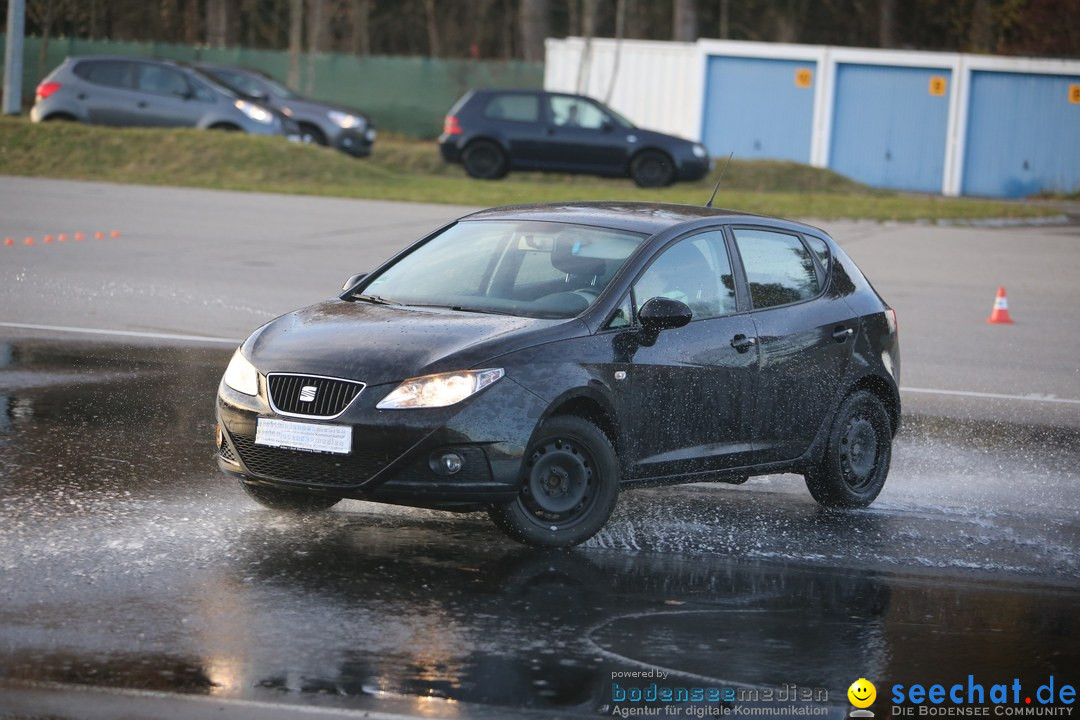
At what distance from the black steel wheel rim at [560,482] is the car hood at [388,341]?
0.47 m

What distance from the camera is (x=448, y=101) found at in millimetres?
44844

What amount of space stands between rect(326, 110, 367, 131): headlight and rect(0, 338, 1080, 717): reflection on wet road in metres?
23.9

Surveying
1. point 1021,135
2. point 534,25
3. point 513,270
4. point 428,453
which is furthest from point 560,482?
point 534,25

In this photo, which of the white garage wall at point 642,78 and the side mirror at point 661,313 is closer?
the side mirror at point 661,313

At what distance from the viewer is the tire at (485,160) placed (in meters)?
31.8

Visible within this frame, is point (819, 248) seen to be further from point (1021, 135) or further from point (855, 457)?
point (1021, 135)

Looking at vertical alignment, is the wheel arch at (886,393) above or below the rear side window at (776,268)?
below

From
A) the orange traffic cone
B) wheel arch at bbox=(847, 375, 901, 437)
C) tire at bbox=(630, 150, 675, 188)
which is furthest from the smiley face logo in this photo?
tire at bbox=(630, 150, 675, 188)

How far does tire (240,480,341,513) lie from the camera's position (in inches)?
301

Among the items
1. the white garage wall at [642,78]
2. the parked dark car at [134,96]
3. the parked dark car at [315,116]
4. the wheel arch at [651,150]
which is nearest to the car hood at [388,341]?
the parked dark car at [134,96]

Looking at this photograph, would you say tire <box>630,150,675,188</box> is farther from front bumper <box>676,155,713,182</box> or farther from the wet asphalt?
the wet asphalt

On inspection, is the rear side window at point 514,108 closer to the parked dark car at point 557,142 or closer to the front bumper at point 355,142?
the parked dark car at point 557,142

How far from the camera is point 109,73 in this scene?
30906mm

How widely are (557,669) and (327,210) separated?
1926cm
